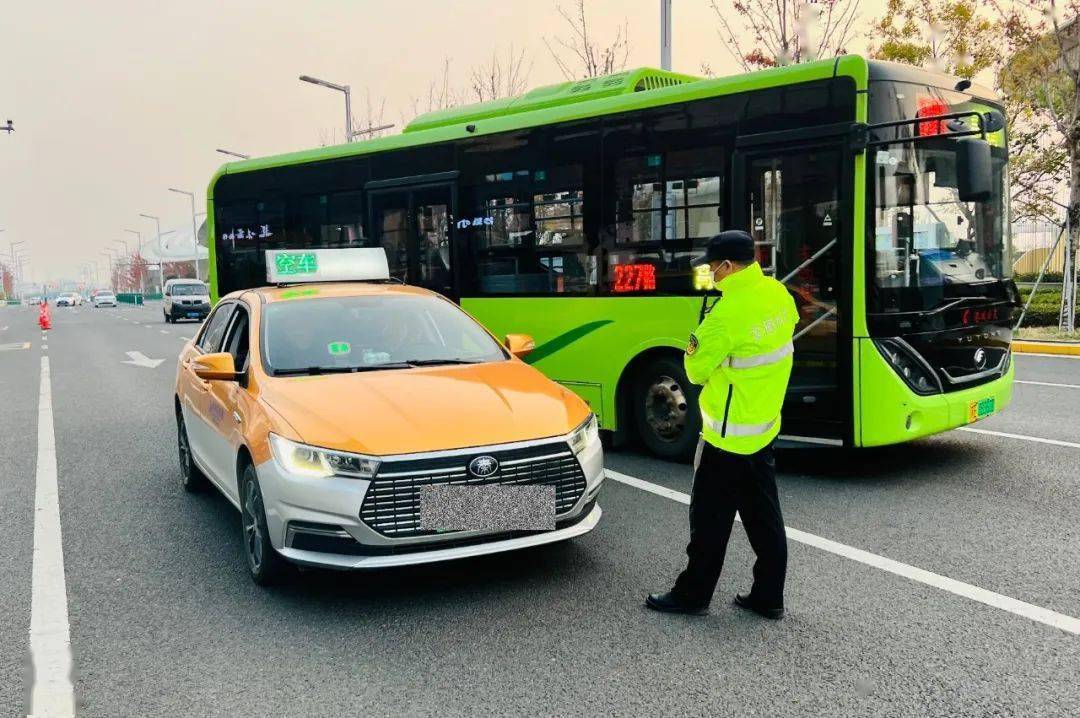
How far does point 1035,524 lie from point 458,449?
3.49m

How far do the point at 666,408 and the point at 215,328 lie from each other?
3.43 meters

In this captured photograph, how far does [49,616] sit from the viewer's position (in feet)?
14.1

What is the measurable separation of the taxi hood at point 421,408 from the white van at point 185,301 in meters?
31.9

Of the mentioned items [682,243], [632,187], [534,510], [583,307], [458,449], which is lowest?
[534,510]

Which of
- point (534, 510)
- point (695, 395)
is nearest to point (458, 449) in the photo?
point (534, 510)

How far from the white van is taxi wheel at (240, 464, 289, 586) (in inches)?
1256

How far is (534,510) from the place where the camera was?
4363 millimetres

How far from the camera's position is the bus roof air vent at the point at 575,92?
826 centimetres

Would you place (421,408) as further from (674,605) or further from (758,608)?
(758,608)

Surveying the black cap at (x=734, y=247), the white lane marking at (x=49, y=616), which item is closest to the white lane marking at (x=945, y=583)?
the black cap at (x=734, y=247)

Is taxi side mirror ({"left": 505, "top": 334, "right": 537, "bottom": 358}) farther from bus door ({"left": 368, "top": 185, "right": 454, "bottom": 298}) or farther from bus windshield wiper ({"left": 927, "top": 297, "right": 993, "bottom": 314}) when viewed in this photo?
bus door ({"left": 368, "top": 185, "right": 454, "bottom": 298})

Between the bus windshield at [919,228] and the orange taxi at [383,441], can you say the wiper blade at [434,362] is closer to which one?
the orange taxi at [383,441]

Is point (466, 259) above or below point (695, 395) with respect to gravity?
above

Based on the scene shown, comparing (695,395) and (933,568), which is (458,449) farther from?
(695,395)
